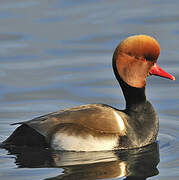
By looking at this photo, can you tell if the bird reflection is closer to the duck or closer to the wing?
the duck

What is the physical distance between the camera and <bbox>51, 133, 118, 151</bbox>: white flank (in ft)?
26.0

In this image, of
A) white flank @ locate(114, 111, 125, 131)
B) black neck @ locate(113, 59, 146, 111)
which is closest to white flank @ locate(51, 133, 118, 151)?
white flank @ locate(114, 111, 125, 131)

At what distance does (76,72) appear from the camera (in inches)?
436

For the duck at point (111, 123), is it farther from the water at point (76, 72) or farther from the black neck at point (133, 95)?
the water at point (76, 72)

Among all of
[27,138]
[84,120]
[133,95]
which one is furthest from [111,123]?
[27,138]

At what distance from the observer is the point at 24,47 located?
40.0 ft

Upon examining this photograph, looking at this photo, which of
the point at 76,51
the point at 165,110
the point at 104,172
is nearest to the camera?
the point at 104,172

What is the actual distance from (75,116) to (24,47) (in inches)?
174

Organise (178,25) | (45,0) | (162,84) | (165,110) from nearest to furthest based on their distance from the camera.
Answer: (165,110) → (162,84) → (178,25) → (45,0)

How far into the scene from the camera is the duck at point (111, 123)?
26.0 feet

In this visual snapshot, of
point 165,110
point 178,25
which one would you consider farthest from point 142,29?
point 165,110

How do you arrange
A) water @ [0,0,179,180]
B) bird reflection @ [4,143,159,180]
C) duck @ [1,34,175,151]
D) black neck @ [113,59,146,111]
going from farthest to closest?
1. black neck @ [113,59,146,111]
2. duck @ [1,34,175,151]
3. water @ [0,0,179,180]
4. bird reflection @ [4,143,159,180]

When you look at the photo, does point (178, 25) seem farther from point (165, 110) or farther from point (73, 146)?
point (73, 146)

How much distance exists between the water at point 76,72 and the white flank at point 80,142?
0.09 metres
